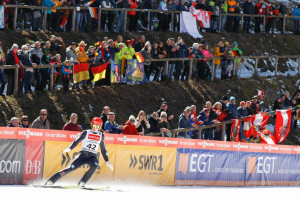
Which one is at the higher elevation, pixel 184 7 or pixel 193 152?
pixel 184 7

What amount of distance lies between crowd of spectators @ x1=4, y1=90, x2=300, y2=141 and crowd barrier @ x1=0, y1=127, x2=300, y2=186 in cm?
88

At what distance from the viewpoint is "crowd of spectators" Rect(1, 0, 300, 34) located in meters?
25.5

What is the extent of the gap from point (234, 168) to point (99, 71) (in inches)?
229

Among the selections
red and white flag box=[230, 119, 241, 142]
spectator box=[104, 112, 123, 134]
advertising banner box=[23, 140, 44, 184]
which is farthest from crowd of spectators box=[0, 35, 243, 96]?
advertising banner box=[23, 140, 44, 184]

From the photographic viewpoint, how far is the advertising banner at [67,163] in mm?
17000

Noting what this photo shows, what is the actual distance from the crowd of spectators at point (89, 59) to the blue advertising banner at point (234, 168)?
5208mm

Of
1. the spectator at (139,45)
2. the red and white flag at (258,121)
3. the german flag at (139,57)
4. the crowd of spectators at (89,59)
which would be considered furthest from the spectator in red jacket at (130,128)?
the spectator at (139,45)

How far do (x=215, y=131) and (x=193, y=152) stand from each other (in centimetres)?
348

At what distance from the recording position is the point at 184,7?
3050 cm

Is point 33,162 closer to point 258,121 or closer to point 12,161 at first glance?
point 12,161

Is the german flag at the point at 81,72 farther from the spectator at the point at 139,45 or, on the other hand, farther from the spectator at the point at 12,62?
the spectator at the point at 139,45

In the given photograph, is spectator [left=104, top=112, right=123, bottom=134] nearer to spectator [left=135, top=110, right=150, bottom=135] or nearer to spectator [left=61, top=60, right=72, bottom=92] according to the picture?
spectator [left=135, top=110, right=150, bottom=135]

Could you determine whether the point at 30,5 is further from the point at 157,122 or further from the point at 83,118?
the point at 157,122

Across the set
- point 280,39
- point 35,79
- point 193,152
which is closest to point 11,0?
point 35,79
